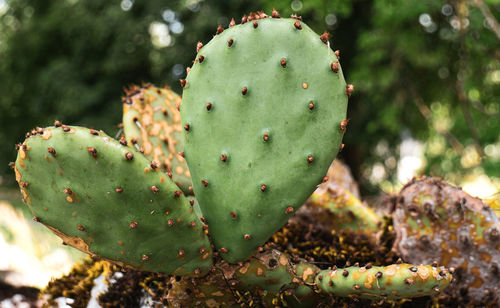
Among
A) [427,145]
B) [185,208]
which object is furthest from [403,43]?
[185,208]

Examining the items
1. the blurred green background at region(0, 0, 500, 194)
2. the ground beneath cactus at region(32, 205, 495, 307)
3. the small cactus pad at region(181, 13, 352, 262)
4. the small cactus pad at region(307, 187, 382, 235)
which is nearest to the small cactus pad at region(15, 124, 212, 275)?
the small cactus pad at region(181, 13, 352, 262)

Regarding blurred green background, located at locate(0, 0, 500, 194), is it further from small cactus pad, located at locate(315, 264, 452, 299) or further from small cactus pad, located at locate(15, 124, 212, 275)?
small cactus pad, located at locate(15, 124, 212, 275)

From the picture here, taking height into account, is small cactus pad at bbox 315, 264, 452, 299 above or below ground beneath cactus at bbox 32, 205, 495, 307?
below

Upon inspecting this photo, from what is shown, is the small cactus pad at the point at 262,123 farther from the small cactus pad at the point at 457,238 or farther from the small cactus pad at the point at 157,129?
the small cactus pad at the point at 457,238

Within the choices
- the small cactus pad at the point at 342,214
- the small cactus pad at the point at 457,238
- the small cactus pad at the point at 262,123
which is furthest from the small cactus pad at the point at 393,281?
the small cactus pad at the point at 342,214

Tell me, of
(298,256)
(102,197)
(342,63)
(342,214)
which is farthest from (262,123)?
(342,63)
